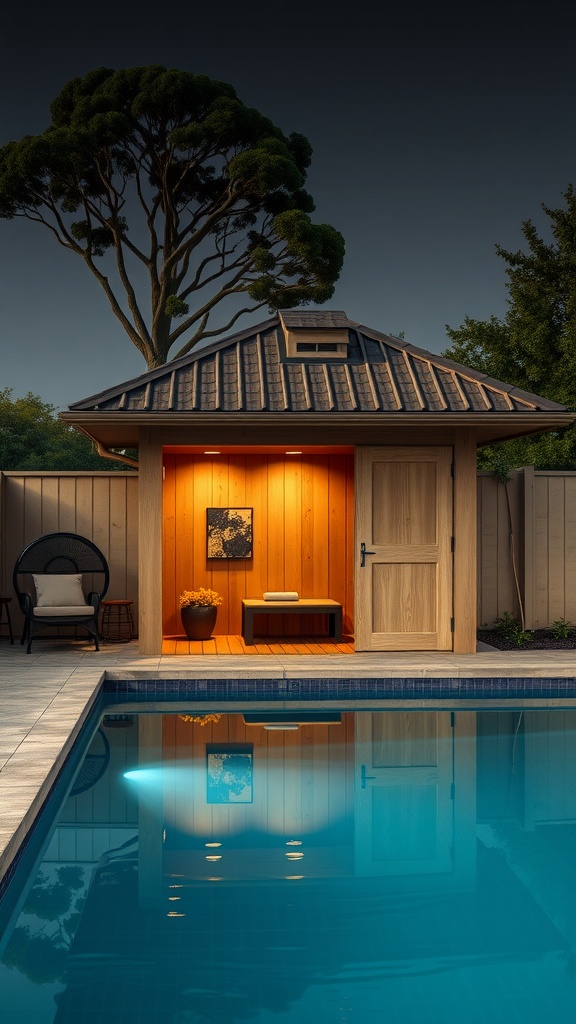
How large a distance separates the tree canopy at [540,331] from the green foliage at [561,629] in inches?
262

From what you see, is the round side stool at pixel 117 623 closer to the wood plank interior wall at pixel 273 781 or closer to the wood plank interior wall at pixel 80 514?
the wood plank interior wall at pixel 80 514

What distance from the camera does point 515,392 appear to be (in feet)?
30.6

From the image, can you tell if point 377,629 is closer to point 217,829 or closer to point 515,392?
point 515,392

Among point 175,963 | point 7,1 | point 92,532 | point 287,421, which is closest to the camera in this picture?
point 175,963

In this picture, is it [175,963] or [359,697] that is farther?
[359,697]

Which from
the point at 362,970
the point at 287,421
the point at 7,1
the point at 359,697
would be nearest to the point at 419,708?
the point at 359,697

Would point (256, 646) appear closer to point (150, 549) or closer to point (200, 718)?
point (150, 549)

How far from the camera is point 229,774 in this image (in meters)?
5.95

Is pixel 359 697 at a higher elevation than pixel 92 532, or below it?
below

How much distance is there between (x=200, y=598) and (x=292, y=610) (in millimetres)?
1020

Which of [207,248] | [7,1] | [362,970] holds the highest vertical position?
[7,1]

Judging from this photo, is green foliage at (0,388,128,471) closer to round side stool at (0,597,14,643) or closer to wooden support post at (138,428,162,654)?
round side stool at (0,597,14,643)

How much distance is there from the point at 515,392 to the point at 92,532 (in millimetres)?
4647

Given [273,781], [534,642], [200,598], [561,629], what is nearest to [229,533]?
[200,598]
